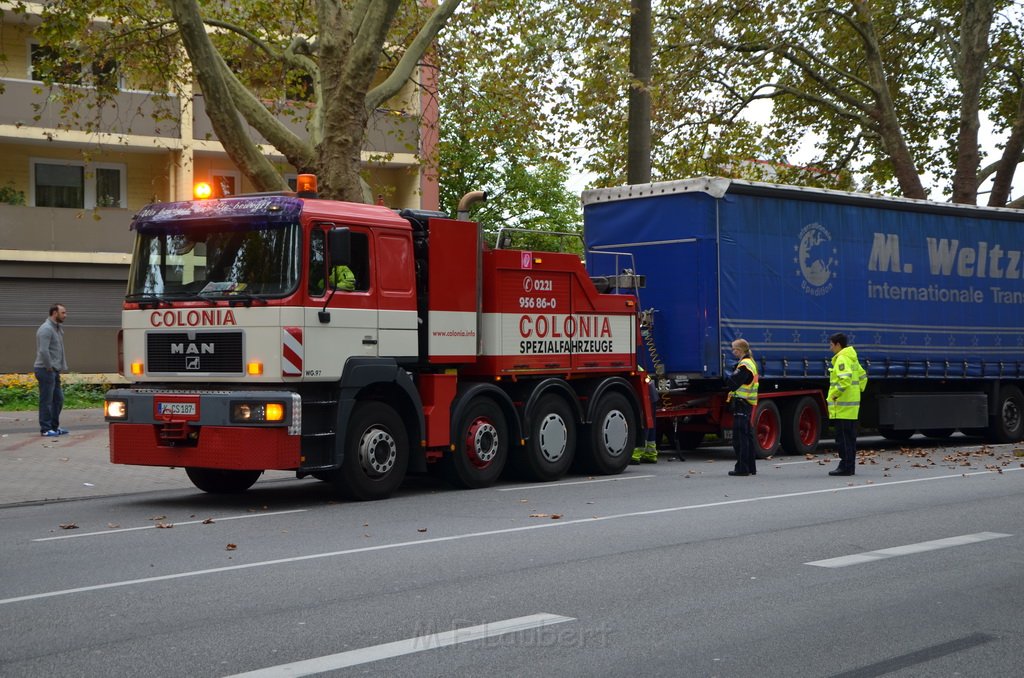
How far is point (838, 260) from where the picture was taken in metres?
20.1

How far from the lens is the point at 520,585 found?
8203 mm

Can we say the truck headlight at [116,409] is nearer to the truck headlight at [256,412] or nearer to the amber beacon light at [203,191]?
the truck headlight at [256,412]

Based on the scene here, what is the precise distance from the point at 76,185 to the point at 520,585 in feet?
93.2

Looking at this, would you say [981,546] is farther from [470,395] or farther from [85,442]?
[85,442]

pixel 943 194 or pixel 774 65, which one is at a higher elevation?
pixel 774 65

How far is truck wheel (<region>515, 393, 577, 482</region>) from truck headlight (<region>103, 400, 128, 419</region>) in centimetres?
444

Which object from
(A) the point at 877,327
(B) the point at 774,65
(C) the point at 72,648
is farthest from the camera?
(B) the point at 774,65

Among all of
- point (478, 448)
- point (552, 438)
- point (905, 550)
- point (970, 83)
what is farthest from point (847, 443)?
point (970, 83)

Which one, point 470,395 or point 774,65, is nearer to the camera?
point 470,395

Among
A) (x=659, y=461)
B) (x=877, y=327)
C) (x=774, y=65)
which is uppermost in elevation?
(x=774, y=65)

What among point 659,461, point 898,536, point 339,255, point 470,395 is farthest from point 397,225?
point 659,461

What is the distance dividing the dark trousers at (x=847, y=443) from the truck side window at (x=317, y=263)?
6.78 metres

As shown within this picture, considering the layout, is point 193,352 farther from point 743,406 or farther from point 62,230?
point 62,230

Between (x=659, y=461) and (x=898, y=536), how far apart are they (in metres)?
8.61
